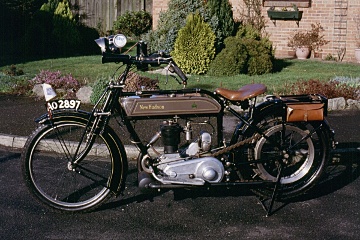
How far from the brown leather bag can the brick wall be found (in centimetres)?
1156

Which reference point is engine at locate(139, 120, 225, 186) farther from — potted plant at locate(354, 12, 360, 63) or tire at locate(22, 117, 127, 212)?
potted plant at locate(354, 12, 360, 63)

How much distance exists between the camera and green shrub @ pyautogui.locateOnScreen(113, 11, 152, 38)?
2234cm

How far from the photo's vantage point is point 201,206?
5641 mm

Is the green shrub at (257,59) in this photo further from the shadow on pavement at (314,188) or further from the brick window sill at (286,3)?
the shadow on pavement at (314,188)

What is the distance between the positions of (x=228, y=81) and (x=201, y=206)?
674cm

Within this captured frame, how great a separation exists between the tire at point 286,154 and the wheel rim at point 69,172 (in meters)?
1.39

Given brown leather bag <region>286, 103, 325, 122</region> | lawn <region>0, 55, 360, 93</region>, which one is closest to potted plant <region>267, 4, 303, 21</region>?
lawn <region>0, 55, 360, 93</region>

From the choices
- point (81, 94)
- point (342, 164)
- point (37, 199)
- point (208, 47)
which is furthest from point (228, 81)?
point (37, 199)

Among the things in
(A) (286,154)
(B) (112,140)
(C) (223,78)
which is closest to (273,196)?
(A) (286,154)

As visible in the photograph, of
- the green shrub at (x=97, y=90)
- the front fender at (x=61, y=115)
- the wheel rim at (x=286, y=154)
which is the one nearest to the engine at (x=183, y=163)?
the wheel rim at (x=286, y=154)

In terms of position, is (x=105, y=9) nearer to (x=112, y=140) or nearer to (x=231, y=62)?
(x=231, y=62)

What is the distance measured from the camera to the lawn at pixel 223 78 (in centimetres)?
1166

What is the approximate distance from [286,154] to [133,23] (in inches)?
693

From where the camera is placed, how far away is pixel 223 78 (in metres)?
12.7
